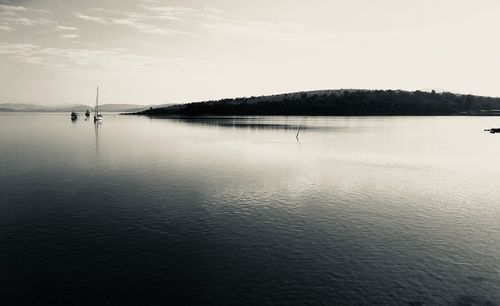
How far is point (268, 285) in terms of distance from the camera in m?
29.4

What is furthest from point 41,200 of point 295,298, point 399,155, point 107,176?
point 399,155

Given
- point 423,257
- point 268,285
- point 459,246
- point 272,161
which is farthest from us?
point 272,161

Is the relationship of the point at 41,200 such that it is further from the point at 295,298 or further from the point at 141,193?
the point at 295,298

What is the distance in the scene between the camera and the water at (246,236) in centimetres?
2859

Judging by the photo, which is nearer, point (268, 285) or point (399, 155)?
point (268, 285)

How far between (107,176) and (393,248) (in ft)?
183

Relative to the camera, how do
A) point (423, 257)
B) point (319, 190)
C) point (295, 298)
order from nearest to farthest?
1. point (295, 298)
2. point (423, 257)
3. point (319, 190)

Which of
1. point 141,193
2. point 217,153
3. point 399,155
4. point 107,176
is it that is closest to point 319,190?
point 141,193

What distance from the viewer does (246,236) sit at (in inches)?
1571

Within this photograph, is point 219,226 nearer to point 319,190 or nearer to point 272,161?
point 319,190

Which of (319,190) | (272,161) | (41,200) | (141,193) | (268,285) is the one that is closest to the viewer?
(268,285)

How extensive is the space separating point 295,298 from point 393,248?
15092 mm

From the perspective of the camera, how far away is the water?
28.6m

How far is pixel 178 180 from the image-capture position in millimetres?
68938
